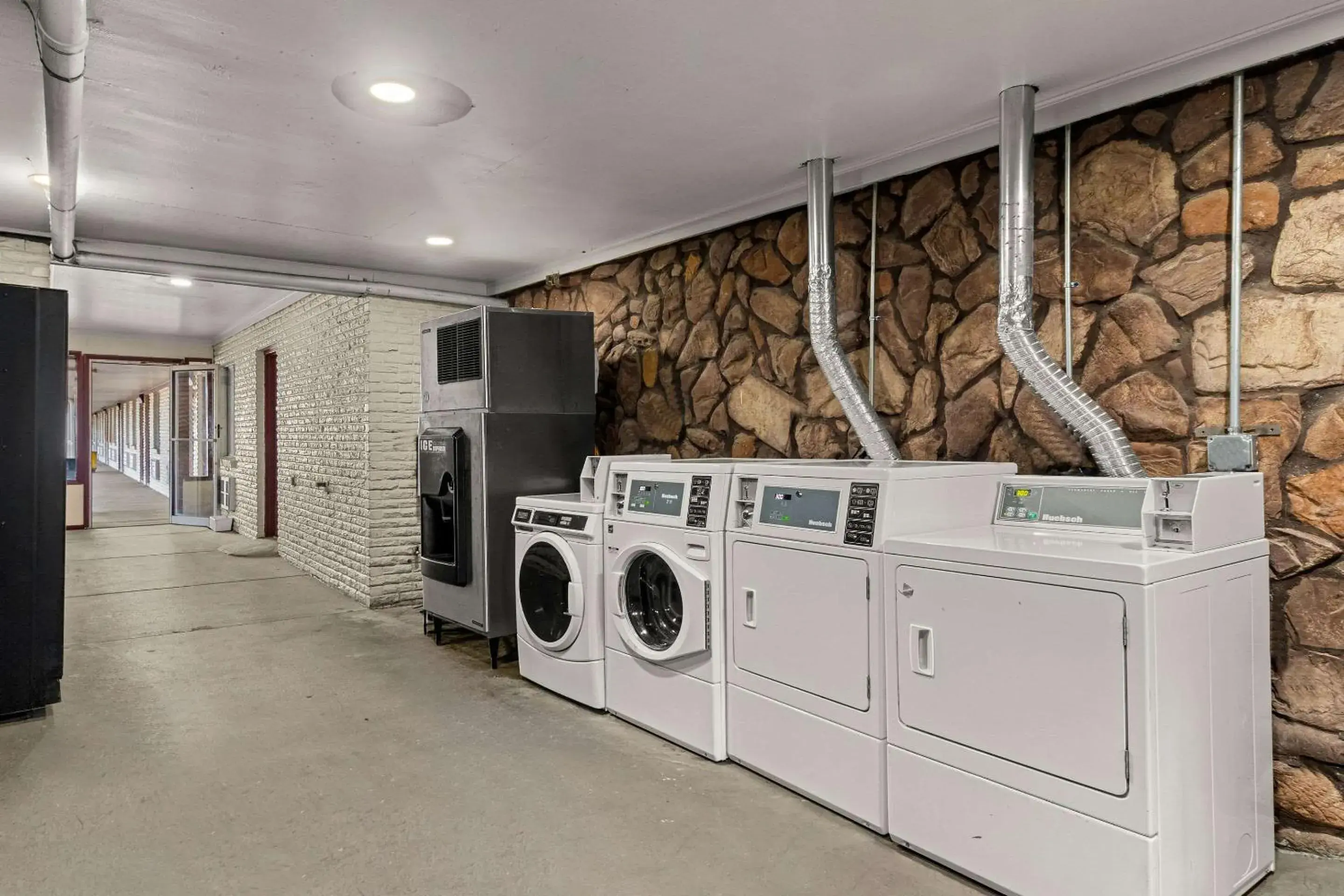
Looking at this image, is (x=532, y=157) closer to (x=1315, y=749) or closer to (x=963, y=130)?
(x=963, y=130)

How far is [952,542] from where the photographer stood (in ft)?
7.15

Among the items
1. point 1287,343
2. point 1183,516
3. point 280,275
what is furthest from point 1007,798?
point 280,275

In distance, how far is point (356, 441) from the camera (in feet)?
18.2

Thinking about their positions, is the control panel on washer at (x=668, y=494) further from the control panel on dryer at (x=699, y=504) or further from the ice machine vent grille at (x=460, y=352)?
the ice machine vent grille at (x=460, y=352)

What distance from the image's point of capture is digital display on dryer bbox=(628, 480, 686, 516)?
310cm

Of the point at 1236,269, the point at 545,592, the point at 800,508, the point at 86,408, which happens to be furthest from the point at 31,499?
the point at 86,408

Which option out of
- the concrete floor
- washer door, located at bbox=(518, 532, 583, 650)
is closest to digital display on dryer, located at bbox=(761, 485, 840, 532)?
the concrete floor

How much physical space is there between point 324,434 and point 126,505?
902 centimetres

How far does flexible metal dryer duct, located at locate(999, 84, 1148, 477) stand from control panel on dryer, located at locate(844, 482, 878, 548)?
708mm

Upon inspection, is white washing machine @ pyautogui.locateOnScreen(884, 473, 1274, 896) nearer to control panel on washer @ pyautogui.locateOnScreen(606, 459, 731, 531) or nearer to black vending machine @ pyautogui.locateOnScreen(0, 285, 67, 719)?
control panel on washer @ pyautogui.locateOnScreen(606, 459, 731, 531)

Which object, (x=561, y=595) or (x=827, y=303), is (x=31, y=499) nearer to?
(x=561, y=595)

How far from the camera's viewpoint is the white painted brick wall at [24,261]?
13.5 ft

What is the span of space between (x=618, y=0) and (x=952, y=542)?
5.51ft

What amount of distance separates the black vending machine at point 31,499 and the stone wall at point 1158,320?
3.10 meters
